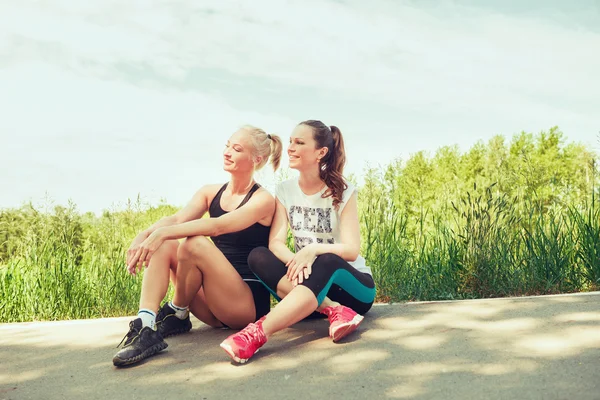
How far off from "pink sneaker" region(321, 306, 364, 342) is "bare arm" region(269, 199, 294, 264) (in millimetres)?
434

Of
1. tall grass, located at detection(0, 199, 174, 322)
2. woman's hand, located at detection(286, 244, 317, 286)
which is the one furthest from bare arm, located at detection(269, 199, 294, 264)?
tall grass, located at detection(0, 199, 174, 322)

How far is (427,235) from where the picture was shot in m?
5.63

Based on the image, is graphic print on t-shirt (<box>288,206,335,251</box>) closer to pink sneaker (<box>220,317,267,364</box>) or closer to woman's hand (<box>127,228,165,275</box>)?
pink sneaker (<box>220,317,267,364</box>)

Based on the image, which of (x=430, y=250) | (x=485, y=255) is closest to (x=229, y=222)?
(x=485, y=255)

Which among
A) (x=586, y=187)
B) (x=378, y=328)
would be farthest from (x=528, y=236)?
(x=378, y=328)

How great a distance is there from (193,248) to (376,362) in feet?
3.96

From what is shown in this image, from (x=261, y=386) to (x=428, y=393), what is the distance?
0.82 metres

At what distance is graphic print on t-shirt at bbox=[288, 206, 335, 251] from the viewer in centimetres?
373

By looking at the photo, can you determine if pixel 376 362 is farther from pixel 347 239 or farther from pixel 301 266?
pixel 347 239

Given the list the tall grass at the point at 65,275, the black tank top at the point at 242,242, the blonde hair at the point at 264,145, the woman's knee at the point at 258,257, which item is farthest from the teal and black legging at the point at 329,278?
the tall grass at the point at 65,275

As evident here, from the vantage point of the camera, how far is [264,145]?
3.95m

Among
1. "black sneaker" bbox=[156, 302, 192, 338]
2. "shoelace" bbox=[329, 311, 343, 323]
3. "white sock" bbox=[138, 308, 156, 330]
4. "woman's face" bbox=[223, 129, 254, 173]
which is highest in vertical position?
"woman's face" bbox=[223, 129, 254, 173]

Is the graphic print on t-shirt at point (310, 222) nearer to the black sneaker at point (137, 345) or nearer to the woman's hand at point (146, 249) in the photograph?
the woman's hand at point (146, 249)

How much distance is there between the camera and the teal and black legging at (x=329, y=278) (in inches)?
131
